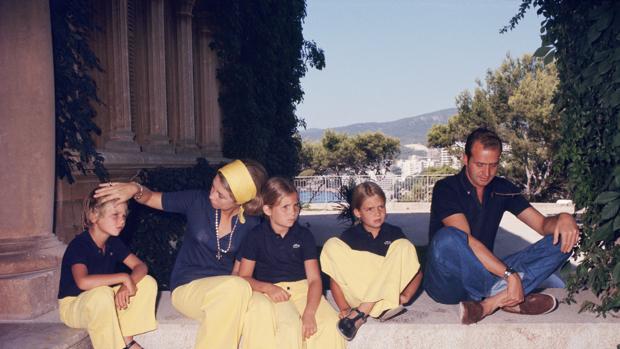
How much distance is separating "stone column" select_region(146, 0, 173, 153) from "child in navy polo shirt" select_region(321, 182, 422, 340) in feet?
13.8

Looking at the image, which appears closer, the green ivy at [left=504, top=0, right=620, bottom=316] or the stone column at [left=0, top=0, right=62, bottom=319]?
the green ivy at [left=504, top=0, right=620, bottom=316]

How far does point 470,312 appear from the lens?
281 centimetres

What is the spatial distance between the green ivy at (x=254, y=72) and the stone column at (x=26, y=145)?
4.51 meters

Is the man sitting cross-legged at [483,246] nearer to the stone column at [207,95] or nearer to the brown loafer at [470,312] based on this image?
the brown loafer at [470,312]

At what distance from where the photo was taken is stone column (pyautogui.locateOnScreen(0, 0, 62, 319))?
10.6 feet

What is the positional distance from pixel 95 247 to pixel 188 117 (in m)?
5.02

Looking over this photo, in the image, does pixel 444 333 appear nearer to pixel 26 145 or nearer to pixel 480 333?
pixel 480 333

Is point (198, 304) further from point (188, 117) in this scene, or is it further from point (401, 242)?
point (188, 117)

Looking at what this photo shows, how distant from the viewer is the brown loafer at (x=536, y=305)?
2971 mm

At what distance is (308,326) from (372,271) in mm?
521

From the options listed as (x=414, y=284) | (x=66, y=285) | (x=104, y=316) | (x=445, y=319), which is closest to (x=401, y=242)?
(x=414, y=284)

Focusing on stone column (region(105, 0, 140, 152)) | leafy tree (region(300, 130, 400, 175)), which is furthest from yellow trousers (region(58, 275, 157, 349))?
leafy tree (region(300, 130, 400, 175))

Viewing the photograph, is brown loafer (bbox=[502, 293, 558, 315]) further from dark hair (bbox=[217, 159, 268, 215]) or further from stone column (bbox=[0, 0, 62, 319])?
stone column (bbox=[0, 0, 62, 319])

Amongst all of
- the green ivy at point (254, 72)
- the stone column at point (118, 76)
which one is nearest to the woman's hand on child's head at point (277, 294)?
the stone column at point (118, 76)
